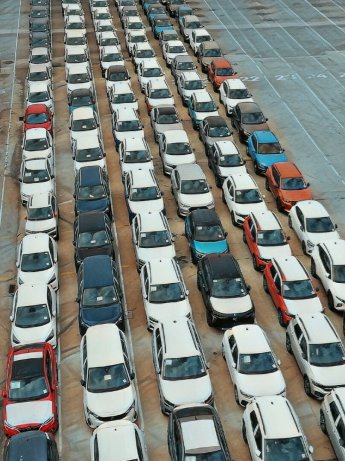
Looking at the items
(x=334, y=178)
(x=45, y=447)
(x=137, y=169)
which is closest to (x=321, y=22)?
(x=334, y=178)

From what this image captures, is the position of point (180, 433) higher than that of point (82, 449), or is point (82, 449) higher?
point (180, 433)

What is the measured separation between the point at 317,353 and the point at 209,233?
7478 mm

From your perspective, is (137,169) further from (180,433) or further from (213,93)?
(180,433)

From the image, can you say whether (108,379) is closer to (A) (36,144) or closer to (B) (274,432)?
(B) (274,432)

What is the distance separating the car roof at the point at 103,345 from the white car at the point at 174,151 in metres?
12.4

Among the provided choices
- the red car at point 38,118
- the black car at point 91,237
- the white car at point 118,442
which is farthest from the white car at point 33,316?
the red car at point 38,118

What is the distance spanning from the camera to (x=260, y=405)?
18.4 meters

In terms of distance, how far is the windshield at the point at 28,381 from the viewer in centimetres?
1953

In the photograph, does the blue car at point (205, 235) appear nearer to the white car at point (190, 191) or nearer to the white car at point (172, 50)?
the white car at point (190, 191)

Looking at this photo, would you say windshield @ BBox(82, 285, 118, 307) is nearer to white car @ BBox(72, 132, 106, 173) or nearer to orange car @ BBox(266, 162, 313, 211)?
orange car @ BBox(266, 162, 313, 211)

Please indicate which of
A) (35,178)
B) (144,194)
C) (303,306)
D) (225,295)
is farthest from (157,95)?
(303,306)

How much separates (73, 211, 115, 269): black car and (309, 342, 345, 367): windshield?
29.8 ft

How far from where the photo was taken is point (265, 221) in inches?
1046

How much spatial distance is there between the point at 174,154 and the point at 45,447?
17854 millimetres
